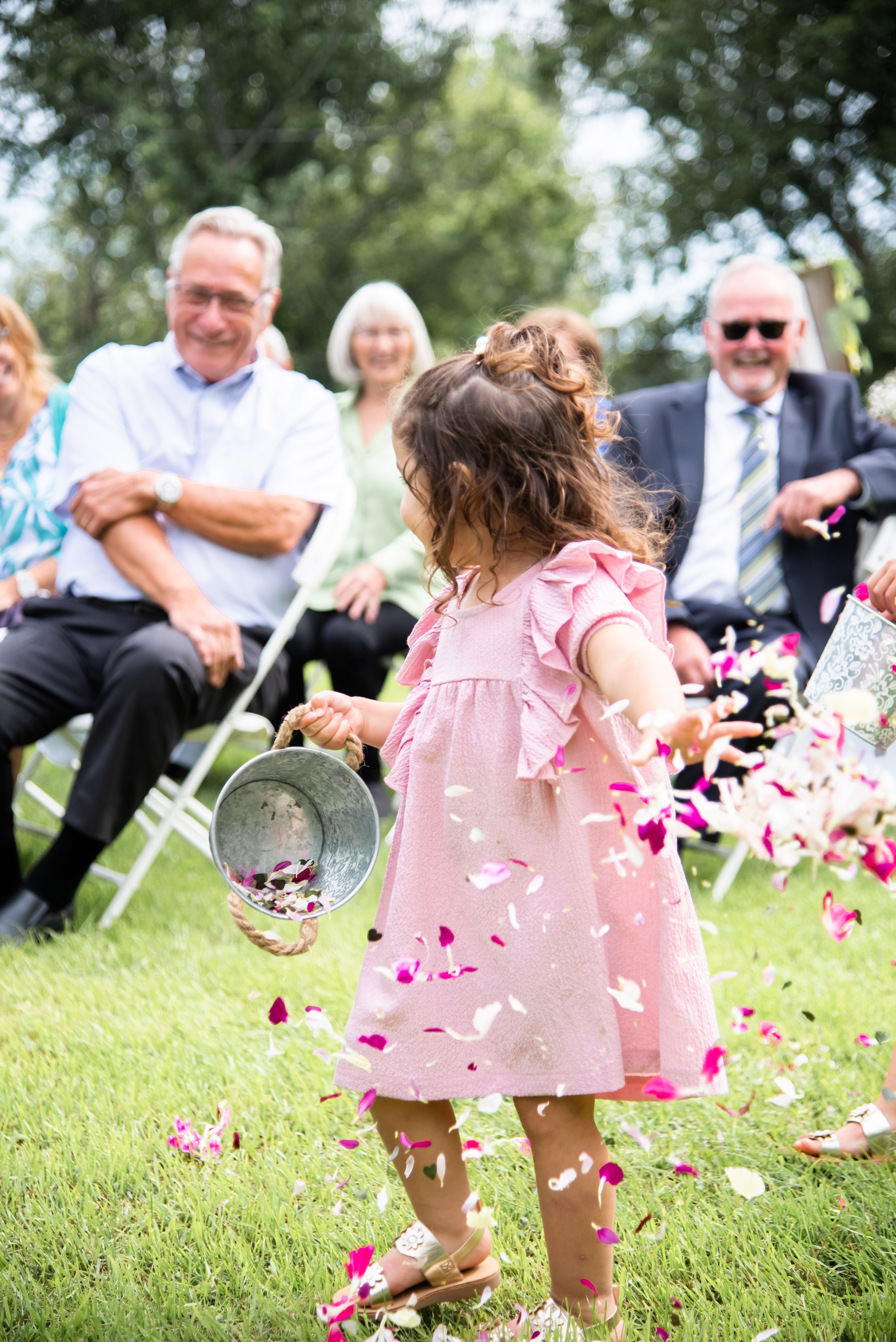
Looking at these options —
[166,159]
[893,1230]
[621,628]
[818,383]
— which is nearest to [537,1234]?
[893,1230]

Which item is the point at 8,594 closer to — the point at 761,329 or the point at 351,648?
the point at 351,648

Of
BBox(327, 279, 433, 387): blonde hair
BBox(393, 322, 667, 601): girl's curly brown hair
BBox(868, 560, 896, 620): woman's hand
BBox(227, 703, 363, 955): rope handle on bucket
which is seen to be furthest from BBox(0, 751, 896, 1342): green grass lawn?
BBox(327, 279, 433, 387): blonde hair

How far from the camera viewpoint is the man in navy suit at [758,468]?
3.90m

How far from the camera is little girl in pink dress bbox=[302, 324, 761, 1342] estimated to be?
5.10 feet

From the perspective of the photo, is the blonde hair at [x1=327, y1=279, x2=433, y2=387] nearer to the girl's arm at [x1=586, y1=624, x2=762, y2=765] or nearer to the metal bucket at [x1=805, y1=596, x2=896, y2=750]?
the metal bucket at [x1=805, y1=596, x2=896, y2=750]

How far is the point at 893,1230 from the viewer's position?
185 centimetres

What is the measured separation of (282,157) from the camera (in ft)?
57.8

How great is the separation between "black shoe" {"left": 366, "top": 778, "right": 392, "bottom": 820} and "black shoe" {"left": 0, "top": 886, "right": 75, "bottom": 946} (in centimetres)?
132

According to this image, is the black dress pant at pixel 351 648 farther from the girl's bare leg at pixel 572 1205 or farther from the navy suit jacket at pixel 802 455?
the girl's bare leg at pixel 572 1205

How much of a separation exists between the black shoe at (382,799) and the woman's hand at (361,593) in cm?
63

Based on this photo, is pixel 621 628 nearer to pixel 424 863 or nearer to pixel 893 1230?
pixel 424 863

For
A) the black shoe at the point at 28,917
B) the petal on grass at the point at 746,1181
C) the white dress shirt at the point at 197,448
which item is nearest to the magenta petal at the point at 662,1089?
the petal on grass at the point at 746,1181

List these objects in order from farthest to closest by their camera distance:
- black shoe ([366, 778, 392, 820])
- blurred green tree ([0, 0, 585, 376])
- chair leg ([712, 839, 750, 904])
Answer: blurred green tree ([0, 0, 585, 376])
black shoe ([366, 778, 392, 820])
chair leg ([712, 839, 750, 904])

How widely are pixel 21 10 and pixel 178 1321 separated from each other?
60.0ft
